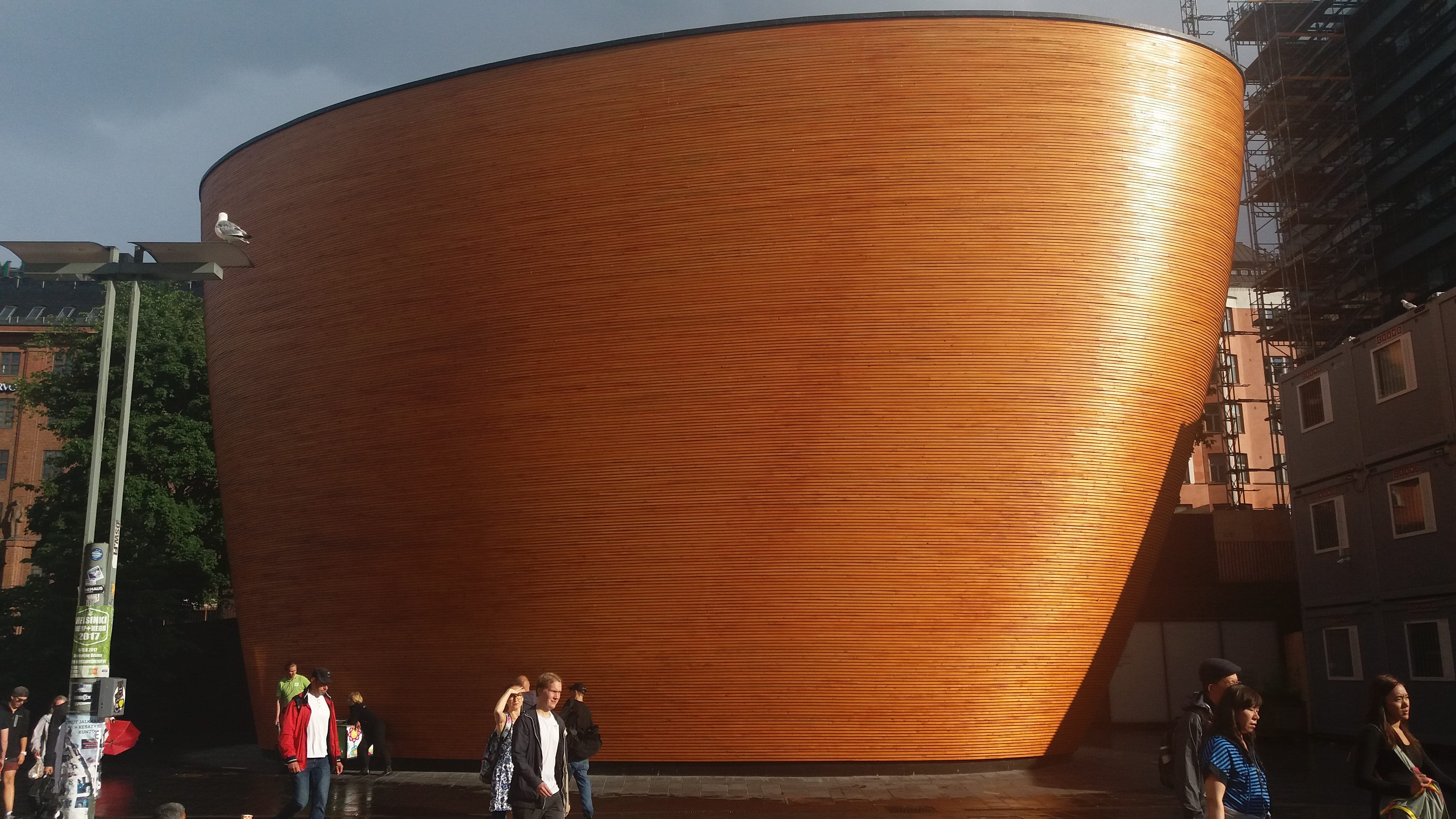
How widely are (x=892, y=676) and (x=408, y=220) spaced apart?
958 centimetres

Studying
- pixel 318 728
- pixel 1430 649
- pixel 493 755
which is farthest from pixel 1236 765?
pixel 1430 649

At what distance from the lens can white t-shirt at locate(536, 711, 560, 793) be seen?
629 cm

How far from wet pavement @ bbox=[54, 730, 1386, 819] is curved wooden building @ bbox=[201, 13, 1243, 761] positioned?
549 mm

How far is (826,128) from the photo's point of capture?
592 inches

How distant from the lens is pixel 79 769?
8305mm

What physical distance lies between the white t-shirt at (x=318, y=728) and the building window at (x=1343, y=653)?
18.6m

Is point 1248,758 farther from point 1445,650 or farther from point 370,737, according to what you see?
point 1445,650

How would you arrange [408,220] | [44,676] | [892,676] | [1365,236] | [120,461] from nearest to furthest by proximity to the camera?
[120,461], [892,676], [408,220], [44,676], [1365,236]

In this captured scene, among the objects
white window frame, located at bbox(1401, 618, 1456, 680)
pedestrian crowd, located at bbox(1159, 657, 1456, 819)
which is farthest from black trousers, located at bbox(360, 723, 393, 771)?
white window frame, located at bbox(1401, 618, 1456, 680)

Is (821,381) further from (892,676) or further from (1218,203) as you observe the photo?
(1218,203)

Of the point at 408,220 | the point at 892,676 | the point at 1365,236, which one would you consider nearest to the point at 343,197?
the point at 408,220

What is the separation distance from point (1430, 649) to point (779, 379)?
1218cm

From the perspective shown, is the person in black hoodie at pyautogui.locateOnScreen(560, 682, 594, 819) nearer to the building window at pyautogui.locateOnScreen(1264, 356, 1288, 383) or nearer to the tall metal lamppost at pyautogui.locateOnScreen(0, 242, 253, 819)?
the tall metal lamppost at pyautogui.locateOnScreen(0, 242, 253, 819)

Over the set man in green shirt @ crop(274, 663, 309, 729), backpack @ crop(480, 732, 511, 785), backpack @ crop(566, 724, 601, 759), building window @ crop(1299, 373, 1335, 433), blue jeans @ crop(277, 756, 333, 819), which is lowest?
blue jeans @ crop(277, 756, 333, 819)
